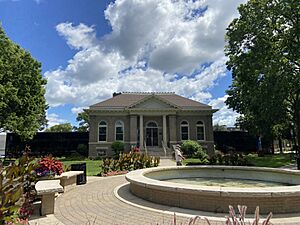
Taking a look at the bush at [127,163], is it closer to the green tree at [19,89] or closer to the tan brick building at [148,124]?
the tan brick building at [148,124]

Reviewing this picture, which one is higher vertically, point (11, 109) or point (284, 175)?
point (11, 109)

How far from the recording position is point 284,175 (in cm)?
972

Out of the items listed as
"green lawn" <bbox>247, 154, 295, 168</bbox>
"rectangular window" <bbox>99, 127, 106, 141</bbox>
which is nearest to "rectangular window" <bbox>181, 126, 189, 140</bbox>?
"green lawn" <bbox>247, 154, 295, 168</bbox>

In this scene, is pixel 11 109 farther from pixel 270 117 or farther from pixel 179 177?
pixel 270 117

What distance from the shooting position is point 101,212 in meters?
5.90

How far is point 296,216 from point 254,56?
17913 millimetres

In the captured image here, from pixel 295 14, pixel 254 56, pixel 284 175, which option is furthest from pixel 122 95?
pixel 284 175

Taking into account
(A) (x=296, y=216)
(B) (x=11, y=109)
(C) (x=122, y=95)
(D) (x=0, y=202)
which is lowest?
(A) (x=296, y=216)

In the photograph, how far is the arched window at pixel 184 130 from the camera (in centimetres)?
3150

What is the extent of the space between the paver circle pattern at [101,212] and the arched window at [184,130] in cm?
2427

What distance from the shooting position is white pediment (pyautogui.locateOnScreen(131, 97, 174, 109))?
30.8 m

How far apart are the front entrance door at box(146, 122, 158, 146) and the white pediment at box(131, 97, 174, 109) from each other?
257 cm

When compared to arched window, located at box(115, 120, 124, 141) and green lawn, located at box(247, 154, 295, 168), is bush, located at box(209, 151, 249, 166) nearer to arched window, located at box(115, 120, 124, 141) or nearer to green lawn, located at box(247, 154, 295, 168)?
green lawn, located at box(247, 154, 295, 168)

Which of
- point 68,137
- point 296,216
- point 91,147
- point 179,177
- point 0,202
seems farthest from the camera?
point 68,137
